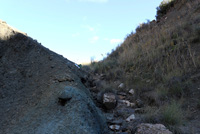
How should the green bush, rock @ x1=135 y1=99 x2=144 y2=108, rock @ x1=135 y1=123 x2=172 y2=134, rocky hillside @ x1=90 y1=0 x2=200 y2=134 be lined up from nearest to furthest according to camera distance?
rock @ x1=135 y1=123 x2=172 y2=134 < rocky hillside @ x1=90 y1=0 x2=200 y2=134 < rock @ x1=135 y1=99 x2=144 y2=108 < the green bush

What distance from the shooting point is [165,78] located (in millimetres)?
3971

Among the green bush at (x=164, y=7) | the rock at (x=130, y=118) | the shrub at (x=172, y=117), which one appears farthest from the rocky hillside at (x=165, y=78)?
the green bush at (x=164, y=7)

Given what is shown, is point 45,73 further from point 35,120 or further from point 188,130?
point 188,130

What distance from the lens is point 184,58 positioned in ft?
14.3

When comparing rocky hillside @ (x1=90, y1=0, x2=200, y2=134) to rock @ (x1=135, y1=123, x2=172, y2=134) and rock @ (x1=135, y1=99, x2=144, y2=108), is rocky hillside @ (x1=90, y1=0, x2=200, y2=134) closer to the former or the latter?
rock @ (x1=135, y1=99, x2=144, y2=108)

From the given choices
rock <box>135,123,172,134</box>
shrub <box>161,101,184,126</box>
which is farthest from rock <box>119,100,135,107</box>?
rock <box>135,123,172,134</box>

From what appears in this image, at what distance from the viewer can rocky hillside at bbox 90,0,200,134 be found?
103 inches

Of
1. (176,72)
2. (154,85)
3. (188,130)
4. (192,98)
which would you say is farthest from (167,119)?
(176,72)

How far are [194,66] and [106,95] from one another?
7.49 feet

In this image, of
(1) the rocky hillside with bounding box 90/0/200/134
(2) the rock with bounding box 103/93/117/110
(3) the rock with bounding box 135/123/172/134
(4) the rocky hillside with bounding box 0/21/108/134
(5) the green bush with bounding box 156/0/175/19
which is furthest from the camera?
(5) the green bush with bounding box 156/0/175/19

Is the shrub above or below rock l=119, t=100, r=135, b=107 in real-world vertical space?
below

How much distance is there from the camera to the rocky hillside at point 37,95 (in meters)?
1.50

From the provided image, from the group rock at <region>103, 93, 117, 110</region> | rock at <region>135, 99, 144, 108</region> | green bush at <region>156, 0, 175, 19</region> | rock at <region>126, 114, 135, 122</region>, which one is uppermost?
green bush at <region>156, 0, 175, 19</region>

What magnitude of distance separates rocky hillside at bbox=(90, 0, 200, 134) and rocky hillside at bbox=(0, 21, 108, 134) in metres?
1.22
